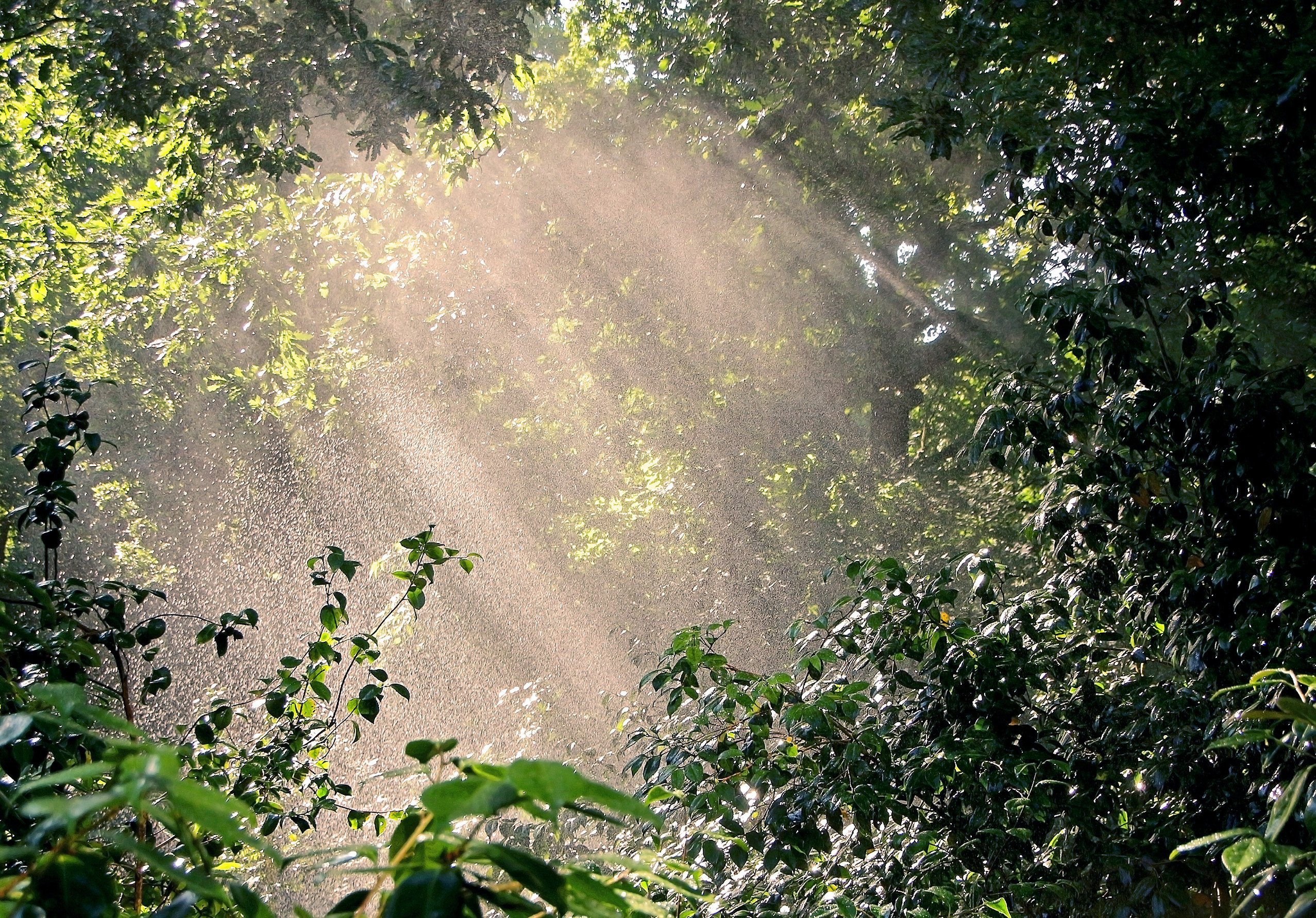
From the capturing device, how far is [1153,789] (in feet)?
6.69

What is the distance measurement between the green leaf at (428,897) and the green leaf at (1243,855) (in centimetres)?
42

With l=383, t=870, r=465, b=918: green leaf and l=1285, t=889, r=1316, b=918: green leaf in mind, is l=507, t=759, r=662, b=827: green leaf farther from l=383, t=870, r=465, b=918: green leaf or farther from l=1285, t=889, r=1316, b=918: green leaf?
l=1285, t=889, r=1316, b=918: green leaf

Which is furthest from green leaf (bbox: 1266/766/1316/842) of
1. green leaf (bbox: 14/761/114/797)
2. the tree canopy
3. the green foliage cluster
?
green leaf (bbox: 14/761/114/797)

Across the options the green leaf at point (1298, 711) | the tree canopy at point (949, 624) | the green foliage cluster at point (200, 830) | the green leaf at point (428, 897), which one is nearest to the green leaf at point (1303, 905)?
the tree canopy at point (949, 624)

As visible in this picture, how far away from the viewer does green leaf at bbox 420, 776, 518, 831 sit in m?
0.29

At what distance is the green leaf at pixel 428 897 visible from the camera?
0.34 meters

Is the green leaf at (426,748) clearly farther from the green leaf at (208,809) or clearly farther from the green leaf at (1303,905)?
the green leaf at (1303,905)

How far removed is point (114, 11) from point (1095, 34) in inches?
150

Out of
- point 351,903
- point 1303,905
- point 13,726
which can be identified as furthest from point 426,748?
point 1303,905

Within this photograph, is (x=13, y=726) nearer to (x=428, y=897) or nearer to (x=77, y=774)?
(x=77, y=774)

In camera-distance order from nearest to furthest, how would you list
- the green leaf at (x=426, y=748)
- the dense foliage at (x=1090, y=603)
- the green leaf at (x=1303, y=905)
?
the green leaf at (x=426, y=748) < the green leaf at (x=1303, y=905) < the dense foliage at (x=1090, y=603)

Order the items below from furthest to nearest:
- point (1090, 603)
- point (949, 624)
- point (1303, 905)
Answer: point (1090, 603) → point (949, 624) → point (1303, 905)

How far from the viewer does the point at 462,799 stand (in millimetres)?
315

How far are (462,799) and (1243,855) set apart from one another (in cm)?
47
